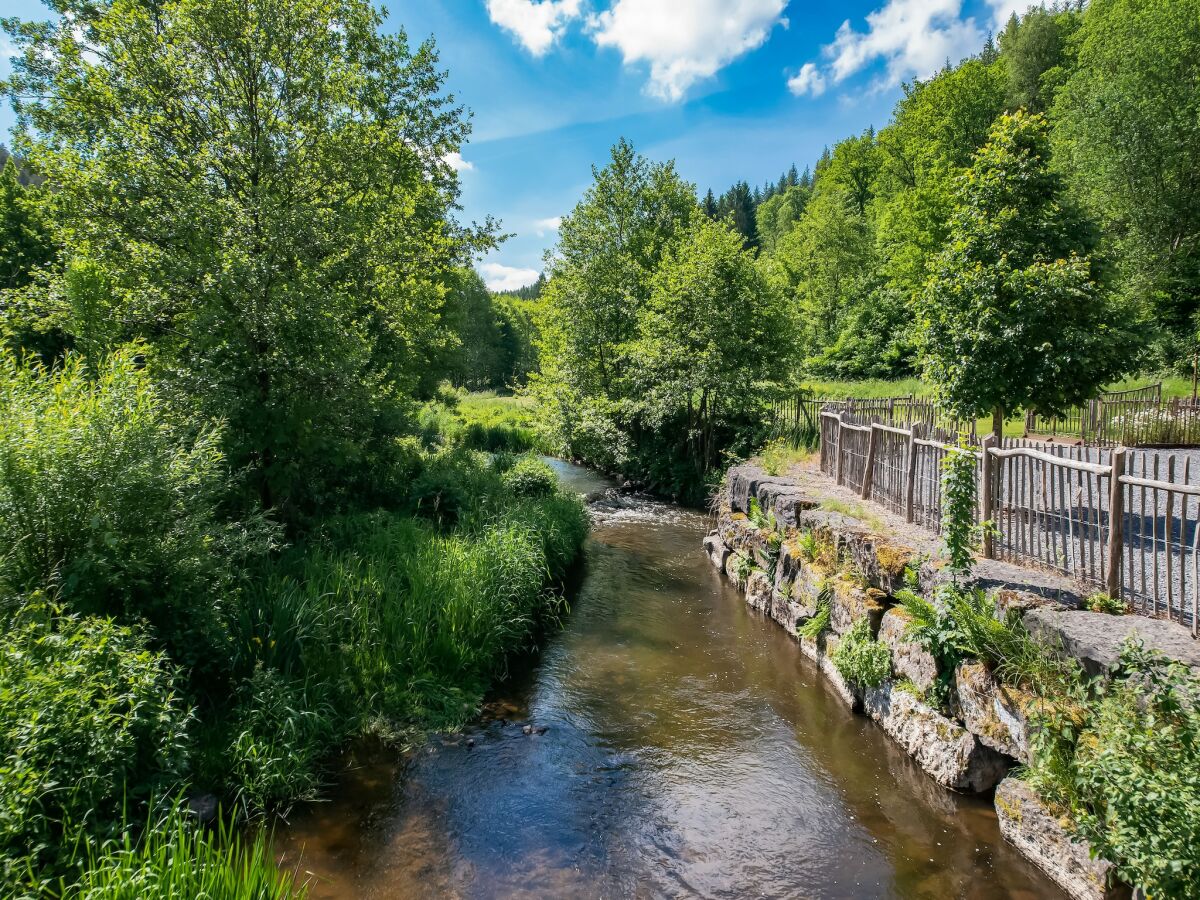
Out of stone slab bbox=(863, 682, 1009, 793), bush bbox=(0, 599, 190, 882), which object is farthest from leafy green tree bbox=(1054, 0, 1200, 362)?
bush bbox=(0, 599, 190, 882)

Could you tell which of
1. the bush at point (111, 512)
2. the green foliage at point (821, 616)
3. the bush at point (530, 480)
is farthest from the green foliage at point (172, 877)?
the bush at point (530, 480)

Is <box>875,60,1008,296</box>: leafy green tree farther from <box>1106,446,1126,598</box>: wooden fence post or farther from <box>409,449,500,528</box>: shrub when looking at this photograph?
<box>1106,446,1126,598</box>: wooden fence post

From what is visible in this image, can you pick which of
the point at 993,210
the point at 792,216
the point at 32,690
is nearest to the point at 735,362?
the point at 993,210

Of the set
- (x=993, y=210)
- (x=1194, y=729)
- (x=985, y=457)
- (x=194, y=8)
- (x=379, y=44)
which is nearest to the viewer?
(x=1194, y=729)

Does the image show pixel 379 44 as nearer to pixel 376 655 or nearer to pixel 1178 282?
pixel 376 655

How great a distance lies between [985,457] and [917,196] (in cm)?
3101

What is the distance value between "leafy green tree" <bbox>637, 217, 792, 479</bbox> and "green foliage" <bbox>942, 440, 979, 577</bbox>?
12.2 metres

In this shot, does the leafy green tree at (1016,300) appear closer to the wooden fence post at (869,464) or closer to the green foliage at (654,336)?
the wooden fence post at (869,464)

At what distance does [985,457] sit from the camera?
24.1 feet

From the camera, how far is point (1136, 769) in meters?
3.69

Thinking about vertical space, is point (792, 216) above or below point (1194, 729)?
above

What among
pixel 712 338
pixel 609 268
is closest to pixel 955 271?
pixel 712 338

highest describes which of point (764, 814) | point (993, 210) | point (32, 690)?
point (993, 210)

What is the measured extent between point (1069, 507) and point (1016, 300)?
17.0ft
